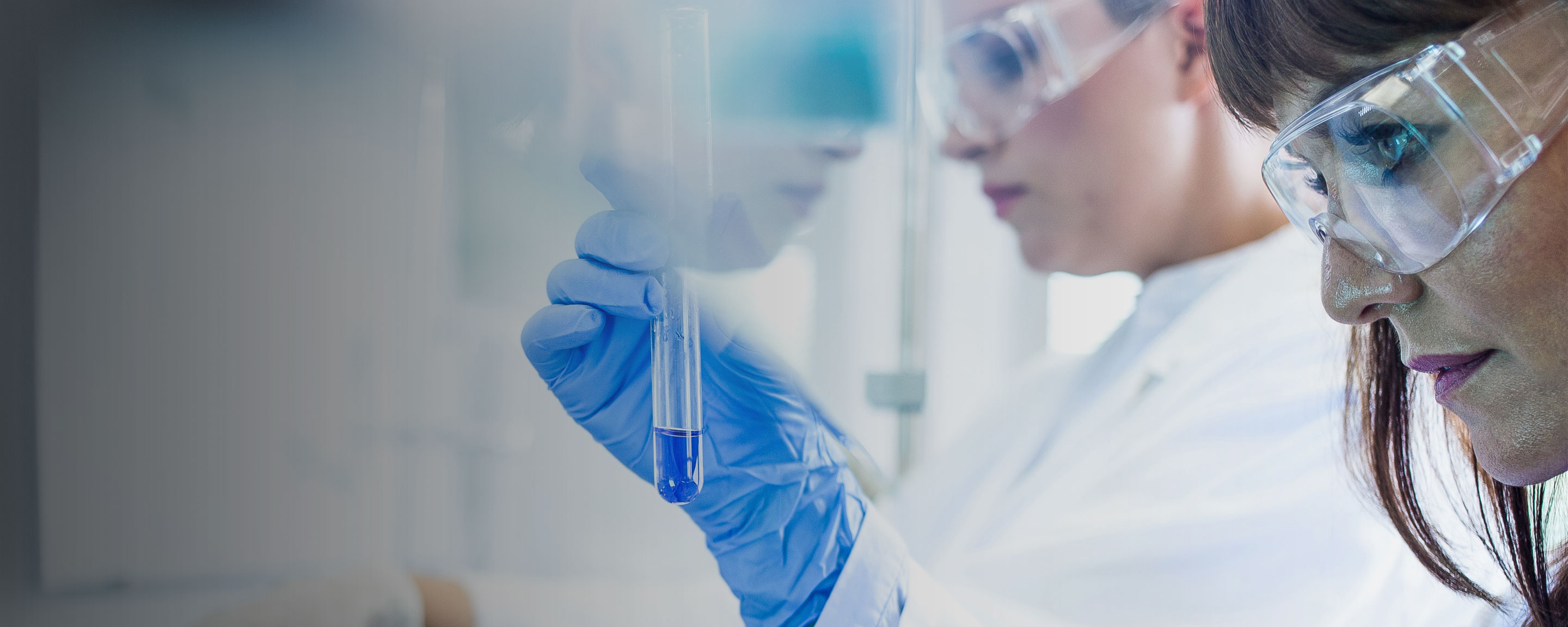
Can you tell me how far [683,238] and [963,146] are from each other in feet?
2.57

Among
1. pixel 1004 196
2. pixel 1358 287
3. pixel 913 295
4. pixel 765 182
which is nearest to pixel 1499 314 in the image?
pixel 1358 287

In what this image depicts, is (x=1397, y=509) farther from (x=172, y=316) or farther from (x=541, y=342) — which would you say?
(x=172, y=316)

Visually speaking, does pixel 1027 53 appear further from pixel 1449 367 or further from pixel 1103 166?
pixel 1449 367

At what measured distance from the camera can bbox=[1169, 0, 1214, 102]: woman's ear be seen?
1.16 m

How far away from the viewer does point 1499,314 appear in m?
0.57

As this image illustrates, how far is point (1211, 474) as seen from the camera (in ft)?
3.69

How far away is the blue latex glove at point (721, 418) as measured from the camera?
759 mm

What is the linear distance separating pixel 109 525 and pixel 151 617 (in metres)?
0.08

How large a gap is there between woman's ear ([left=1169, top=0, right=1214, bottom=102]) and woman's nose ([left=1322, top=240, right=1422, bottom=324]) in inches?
23.0

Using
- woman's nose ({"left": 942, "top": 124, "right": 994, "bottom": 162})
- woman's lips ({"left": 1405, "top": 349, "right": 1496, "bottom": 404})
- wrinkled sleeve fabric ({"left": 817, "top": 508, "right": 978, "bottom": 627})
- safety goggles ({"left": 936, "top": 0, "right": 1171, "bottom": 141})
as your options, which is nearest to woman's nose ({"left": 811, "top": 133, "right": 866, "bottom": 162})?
safety goggles ({"left": 936, "top": 0, "right": 1171, "bottom": 141})

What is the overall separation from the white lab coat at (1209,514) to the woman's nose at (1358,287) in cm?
48

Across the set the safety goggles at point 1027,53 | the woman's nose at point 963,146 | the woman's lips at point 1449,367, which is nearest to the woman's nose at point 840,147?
the safety goggles at point 1027,53

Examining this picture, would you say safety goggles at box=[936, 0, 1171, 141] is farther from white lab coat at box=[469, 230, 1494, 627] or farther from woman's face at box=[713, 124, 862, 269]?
white lab coat at box=[469, 230, 1494, 627]

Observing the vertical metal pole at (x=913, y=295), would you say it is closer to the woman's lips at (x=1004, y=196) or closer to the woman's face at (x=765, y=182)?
the woman's lips at (x=1004, y=196)
